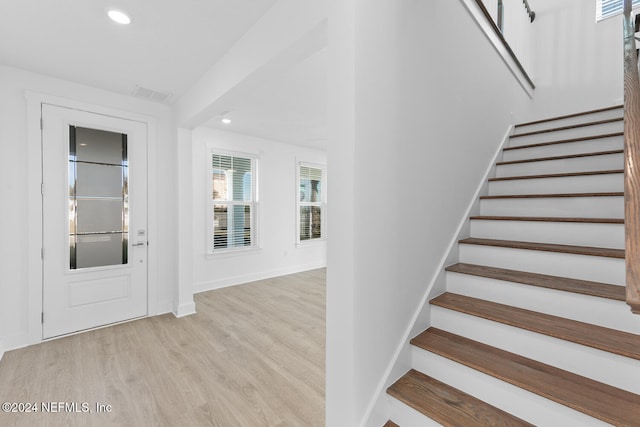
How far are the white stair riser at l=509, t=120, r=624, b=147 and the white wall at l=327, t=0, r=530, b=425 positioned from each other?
5.06ft

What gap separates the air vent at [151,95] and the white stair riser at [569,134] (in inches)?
161

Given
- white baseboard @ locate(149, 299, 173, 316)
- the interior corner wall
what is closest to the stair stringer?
the interior corner wall

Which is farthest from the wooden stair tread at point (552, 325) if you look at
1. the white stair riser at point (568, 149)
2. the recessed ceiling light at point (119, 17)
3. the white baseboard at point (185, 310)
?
the white baseboard at point (185, 310)

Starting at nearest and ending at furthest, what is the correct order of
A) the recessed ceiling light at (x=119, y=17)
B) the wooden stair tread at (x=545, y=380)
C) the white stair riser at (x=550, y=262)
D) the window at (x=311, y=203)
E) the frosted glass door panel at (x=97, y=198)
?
A: the wooden stair tread at (x=545, y=380) → the white stair riser at (x=550, y=262) → the recessed ceiling light at (x=119, y=17) → the frosted glass door panel at (x=97, y=198) → the window at (x=311, y=203)

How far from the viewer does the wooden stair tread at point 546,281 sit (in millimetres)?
1379

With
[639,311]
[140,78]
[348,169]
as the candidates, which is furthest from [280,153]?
[639,311]

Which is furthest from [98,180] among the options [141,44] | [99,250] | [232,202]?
[232,202]

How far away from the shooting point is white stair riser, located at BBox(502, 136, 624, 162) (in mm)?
2345

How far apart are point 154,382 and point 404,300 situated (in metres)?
2.04

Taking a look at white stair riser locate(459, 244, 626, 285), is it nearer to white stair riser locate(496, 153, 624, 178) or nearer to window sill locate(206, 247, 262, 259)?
white stair riser locate(496, 153, 624, 178)

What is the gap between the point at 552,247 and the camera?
177 centimetres

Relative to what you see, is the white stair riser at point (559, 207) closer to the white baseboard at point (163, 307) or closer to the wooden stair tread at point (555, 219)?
the wooden stair tread at point (555, 219)

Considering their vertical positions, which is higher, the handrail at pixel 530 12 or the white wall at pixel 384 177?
the handrail at pixel 530 12

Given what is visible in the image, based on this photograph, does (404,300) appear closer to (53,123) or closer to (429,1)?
(429,1)
